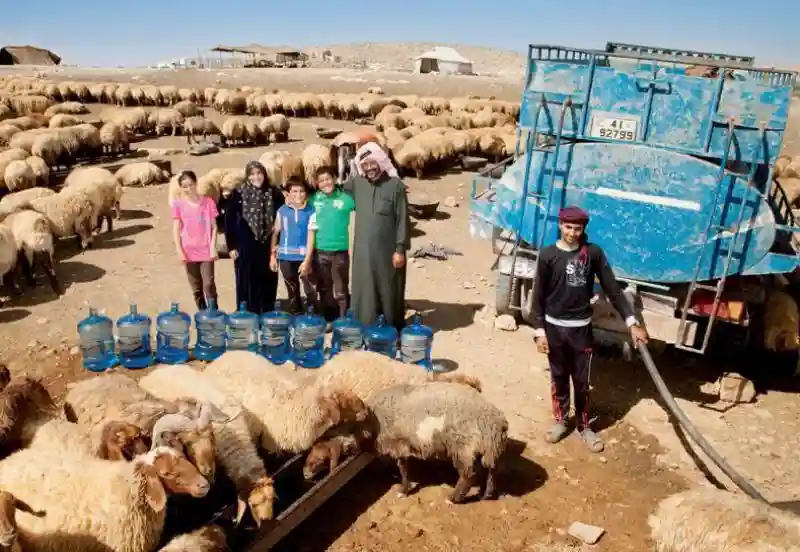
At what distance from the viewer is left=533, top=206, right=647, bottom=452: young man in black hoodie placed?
190 inches

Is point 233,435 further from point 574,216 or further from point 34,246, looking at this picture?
point 34,246

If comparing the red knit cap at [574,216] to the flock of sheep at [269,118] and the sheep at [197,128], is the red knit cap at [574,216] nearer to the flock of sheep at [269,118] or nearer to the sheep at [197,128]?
the flock of sheep at [269,118]

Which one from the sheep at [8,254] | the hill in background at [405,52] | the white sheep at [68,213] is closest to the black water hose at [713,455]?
the sheep at [8,254]

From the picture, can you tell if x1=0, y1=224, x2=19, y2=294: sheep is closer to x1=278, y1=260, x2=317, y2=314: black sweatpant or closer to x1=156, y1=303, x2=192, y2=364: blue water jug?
x1=156, y1=303, x2=192, y2=364: blue water jug

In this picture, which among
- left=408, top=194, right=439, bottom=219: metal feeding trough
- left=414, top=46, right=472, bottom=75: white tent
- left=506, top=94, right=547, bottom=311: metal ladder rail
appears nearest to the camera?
left=506, top=94, right=547, bottom=311: metal ladder rail

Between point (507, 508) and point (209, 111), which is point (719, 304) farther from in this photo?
point (209, 111)

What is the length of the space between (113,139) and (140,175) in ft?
24.3

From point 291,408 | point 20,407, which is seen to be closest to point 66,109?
point 20,407

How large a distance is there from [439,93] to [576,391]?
46.3 m

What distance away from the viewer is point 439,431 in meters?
4.30

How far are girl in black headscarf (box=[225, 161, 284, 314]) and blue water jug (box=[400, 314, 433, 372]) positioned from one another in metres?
1.84

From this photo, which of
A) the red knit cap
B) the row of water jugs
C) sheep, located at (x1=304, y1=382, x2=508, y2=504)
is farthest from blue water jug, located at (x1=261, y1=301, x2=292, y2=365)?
the red knit cap

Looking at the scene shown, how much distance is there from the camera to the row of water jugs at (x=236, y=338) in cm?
629

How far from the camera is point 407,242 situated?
257 inches
